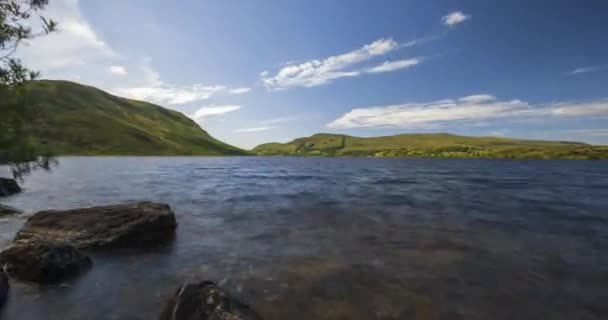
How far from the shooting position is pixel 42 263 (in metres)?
13.2

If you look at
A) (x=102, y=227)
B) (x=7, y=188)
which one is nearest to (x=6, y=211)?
(x=102, y=227)

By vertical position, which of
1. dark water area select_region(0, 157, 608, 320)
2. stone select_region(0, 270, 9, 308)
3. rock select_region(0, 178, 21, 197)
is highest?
rock select_region(0, 178, 21, 197)

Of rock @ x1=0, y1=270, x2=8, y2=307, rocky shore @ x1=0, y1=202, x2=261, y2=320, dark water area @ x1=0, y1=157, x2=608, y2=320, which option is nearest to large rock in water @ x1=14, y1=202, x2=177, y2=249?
rocky shore @ x1=0, y1=202, x2=261, y2=320

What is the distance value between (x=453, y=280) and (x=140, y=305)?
13670mm

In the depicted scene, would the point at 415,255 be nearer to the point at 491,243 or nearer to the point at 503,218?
the point at 491,243

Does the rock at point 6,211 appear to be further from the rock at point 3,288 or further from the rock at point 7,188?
the rock at point 3,288

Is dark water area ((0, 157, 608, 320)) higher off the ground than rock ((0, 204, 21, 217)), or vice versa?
rock ((0, 204, 21, 217))

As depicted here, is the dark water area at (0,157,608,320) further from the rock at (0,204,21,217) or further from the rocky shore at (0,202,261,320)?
the rock at (0,204,21,217)

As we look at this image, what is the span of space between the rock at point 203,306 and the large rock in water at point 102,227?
413 inches

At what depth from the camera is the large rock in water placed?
17.7 meters

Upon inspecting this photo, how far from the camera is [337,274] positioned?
14570 mm

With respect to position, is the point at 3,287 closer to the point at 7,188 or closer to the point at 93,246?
the point at 93,246

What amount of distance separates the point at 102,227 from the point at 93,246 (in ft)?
5.59

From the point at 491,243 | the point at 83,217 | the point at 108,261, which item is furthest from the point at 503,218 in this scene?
the point at 83,217
